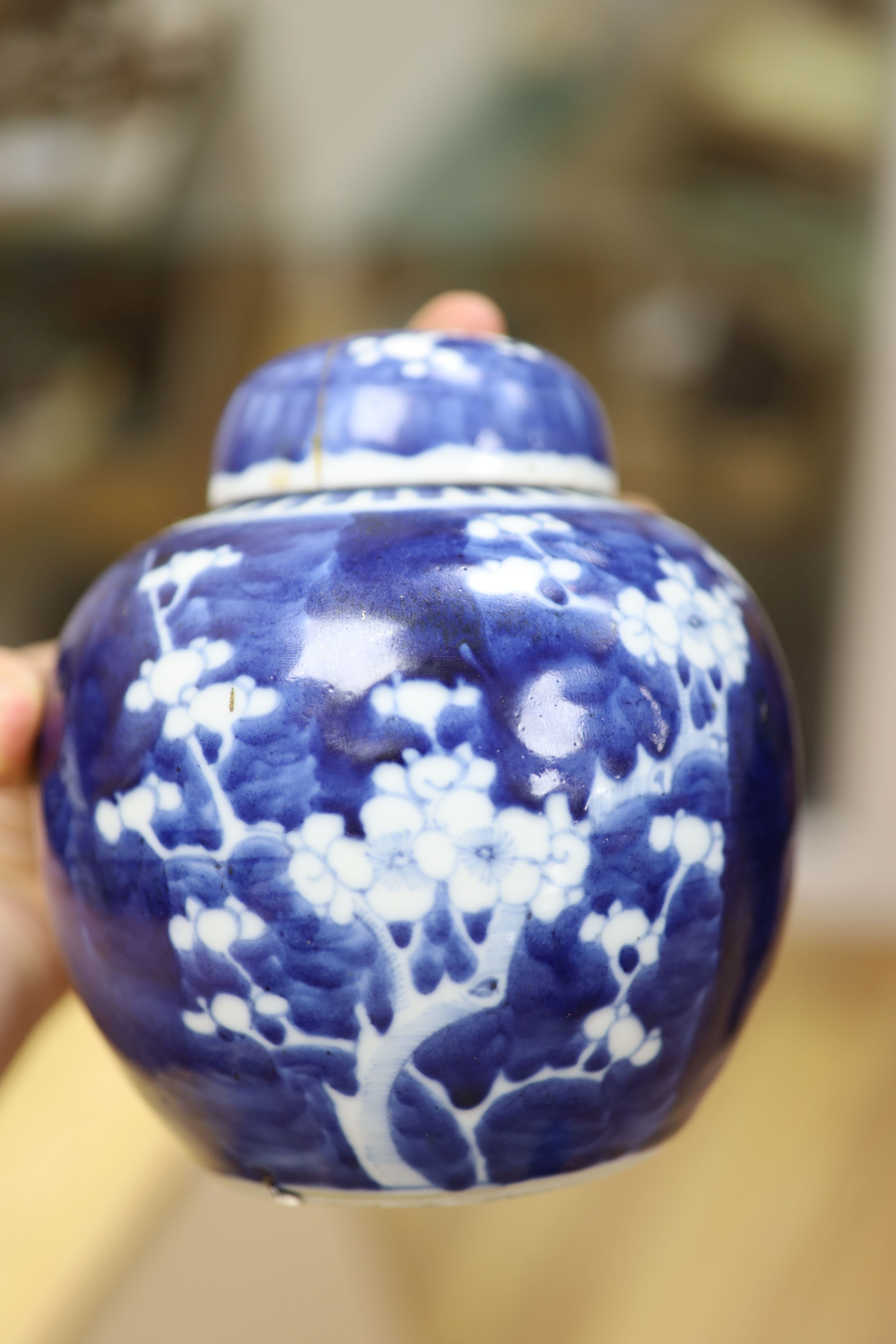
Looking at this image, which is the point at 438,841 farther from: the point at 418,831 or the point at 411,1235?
the point at 411,1235

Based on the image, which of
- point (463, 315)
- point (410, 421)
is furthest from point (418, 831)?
point (463, 315)

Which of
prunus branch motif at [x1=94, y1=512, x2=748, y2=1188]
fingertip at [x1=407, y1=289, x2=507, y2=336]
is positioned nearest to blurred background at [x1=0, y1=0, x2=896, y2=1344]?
fingertip at [x1=407, y1=289, x2=507, y2=336]

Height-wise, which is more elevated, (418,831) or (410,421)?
(410,421)

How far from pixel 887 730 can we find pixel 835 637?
141 millimetres

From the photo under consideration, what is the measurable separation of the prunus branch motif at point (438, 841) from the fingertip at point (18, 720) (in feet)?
0.35

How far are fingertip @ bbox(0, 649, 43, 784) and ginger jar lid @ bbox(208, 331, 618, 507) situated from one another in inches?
4.8

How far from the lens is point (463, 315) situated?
791 mm

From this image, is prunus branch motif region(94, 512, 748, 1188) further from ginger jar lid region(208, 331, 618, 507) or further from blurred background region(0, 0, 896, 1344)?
blurred background region(0, 0, 896, 1344)

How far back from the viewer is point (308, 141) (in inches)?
65.9

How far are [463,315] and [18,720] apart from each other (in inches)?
16.3

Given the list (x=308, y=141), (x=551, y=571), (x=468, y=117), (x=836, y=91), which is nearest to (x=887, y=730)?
(x=836, y=91)

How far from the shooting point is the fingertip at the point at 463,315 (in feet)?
2.59

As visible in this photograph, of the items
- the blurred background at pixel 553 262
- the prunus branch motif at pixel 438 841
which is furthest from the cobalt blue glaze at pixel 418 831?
the blurred background at pixel 553 262

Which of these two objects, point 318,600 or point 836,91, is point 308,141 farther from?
point 318,600
